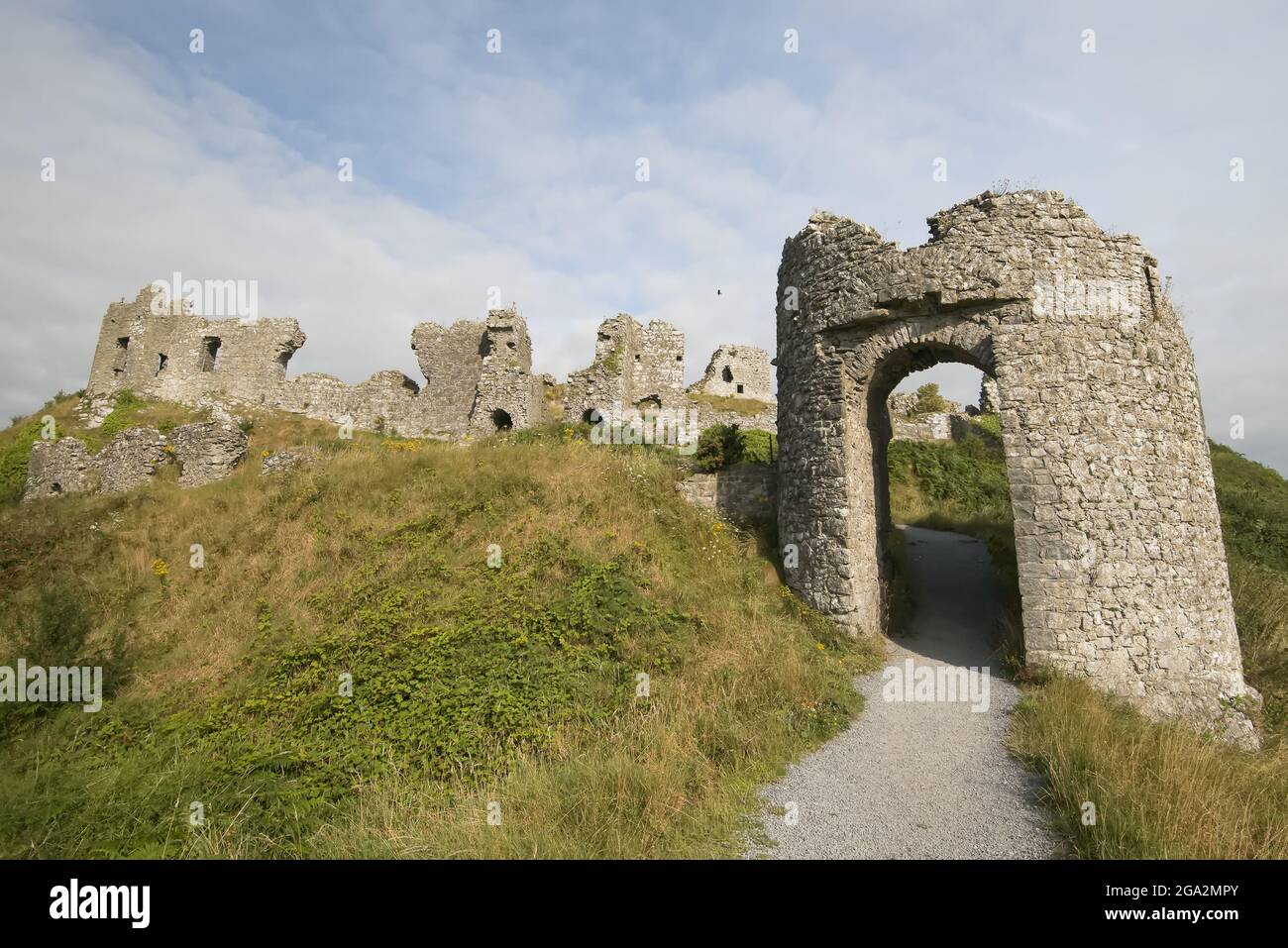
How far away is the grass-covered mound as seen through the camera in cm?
486

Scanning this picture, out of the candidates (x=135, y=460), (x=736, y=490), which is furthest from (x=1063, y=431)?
(x=135, y=460)

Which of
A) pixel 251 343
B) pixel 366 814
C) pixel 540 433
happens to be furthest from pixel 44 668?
pixel 251 343

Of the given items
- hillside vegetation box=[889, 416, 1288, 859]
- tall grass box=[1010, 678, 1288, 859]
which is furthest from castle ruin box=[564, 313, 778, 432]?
tall grass box=[1010, 678, 1288, 859]

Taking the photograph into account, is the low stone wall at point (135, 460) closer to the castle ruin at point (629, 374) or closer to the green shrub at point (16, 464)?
the green shrub at point (16, 464)

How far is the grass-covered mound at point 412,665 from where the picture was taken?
4.86 meters

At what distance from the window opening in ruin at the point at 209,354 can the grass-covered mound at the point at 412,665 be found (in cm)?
1514

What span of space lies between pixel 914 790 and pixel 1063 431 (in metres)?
5.67

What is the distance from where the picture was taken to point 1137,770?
486 centimetres

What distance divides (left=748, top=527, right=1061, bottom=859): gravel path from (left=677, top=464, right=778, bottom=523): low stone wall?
4652 millimetres

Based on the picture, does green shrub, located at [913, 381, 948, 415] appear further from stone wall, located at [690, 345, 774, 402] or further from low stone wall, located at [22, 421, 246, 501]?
low stone wall, located at [22, 421, 246, 501]

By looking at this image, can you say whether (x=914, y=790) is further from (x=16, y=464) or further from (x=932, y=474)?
(x=16, y=464)

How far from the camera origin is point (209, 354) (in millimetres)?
26219
